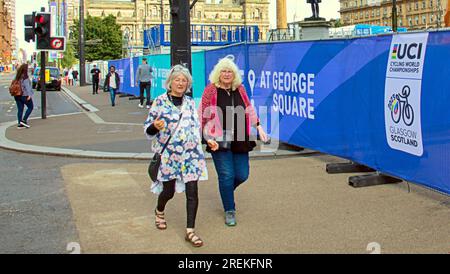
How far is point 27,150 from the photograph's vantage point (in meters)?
10.4

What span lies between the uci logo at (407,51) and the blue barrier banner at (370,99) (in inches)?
0.4

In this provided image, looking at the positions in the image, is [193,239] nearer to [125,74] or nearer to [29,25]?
[29,25]

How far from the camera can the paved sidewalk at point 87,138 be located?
9.83 m

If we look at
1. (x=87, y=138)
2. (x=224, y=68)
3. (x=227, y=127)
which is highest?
(x=224, y=68)

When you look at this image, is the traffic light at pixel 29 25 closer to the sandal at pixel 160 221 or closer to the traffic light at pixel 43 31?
the traffic light at pixel 43 31

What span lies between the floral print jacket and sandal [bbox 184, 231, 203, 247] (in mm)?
474

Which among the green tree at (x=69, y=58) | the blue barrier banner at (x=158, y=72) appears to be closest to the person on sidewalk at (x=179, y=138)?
the blue barrier banner at (x=158, y=72)

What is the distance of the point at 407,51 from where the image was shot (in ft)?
20.0

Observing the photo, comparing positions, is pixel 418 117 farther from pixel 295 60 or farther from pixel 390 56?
pixel 295 60

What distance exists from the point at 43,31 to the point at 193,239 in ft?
43.2

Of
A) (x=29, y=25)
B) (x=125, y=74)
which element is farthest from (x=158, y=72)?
(x=125, y=74)

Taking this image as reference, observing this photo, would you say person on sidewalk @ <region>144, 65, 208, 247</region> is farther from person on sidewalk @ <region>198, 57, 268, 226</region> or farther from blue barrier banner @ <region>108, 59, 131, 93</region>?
blue barrier banner @ <region>108, 59, 131, 93</region>

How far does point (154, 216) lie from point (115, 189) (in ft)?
4.87

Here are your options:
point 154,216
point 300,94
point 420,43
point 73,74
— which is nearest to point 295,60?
point 300,94
